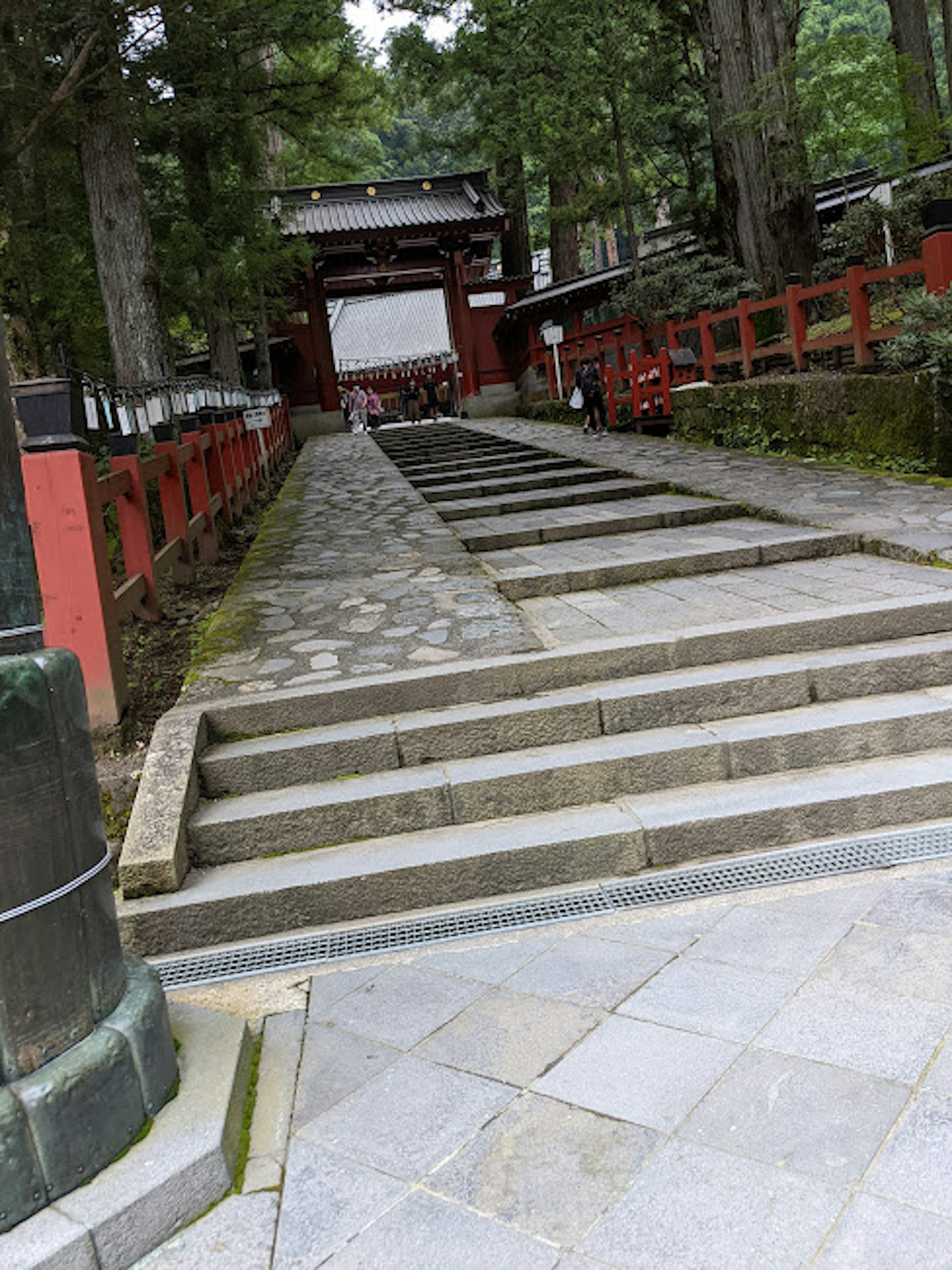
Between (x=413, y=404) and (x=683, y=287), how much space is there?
19005mm

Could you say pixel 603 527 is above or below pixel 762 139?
below

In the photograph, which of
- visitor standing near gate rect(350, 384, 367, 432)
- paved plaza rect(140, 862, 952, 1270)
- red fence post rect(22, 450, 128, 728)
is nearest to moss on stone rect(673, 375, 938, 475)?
Result: paved plaza rect(140, 862, 952, 1270)

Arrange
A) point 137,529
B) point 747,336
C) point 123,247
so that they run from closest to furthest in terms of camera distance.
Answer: point 137,529 → point 123,247 → point 747,336

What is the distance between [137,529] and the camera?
595 centimetres

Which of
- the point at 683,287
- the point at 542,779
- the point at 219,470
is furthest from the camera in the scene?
the point at 683,287

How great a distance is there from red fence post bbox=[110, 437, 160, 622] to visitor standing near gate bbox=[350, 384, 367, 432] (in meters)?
23.5

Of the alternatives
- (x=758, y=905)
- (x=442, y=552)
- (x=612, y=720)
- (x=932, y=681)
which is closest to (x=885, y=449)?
(x=442, y=552)

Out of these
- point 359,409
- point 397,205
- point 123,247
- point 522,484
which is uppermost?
point 397,205

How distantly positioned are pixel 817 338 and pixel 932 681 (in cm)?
752

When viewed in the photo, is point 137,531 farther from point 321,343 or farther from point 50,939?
point 321,343

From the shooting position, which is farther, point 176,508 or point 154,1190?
point 176,508

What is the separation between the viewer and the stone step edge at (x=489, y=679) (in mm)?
4027

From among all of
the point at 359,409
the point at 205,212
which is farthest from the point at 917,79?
the point at 359,409

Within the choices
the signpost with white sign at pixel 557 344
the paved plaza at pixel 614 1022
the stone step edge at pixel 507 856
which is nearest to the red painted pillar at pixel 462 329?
the signpost with white sign at pixel 557 344
